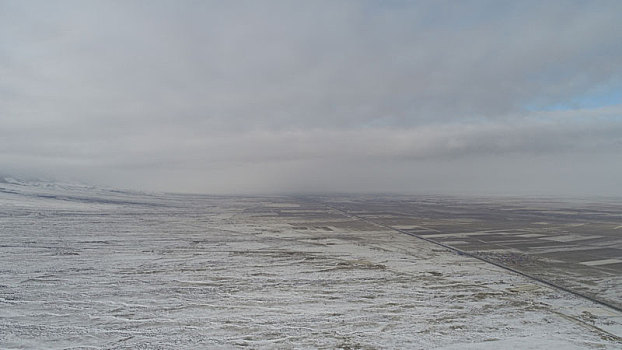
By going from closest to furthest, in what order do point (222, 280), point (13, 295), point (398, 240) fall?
point (13, 295), point (222, 280), point (398, 240)

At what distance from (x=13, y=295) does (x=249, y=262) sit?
484 inches

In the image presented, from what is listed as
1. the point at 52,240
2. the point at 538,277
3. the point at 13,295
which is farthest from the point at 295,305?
the point at 52,240

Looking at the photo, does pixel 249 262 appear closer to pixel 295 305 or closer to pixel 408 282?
pixel 295 305

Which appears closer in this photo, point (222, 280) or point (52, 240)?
point (222, 280)

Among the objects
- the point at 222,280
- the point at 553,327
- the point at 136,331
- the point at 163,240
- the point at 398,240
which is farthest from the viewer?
the point at 398,240

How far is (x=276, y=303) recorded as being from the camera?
1434 cm

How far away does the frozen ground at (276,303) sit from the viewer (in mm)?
11141

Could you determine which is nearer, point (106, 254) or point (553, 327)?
point (553, 327)

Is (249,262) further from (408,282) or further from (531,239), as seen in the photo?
(531,239)

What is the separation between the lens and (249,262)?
73.7ft

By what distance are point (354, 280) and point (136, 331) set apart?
11.2 metres

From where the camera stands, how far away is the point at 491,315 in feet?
44.2

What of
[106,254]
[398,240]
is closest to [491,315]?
[398,240]

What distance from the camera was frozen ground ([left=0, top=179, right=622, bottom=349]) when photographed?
36.6 feet
